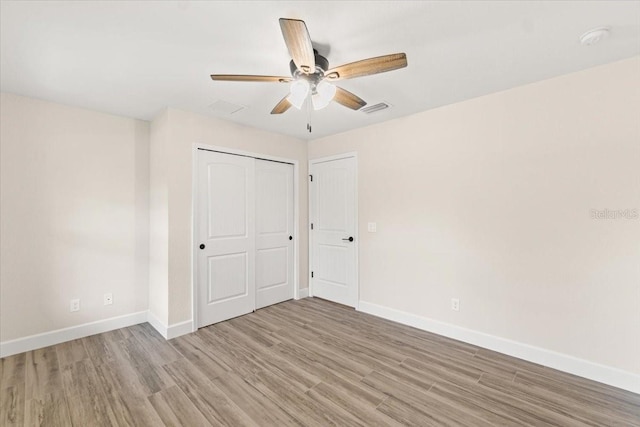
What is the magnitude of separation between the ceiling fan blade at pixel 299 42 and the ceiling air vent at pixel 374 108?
148 centimetres

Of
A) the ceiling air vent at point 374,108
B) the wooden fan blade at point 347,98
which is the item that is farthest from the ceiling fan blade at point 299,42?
the ceiling air vent at point 374,108

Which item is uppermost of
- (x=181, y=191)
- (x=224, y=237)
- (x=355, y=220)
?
(x=181, y=191)

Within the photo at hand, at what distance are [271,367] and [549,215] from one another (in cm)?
278

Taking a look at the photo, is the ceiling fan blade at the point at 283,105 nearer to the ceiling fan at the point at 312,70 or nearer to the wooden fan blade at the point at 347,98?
the ceiling fan at the point at 312,70

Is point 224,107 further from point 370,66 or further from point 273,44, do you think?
point 370,66

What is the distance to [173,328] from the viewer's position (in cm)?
297

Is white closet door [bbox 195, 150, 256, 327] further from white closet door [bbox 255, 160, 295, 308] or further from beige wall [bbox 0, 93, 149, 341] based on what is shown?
beige wall [bbox 0, 93, 149, 341]

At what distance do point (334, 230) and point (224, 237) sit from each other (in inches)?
61.5

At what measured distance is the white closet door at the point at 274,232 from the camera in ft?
12.7

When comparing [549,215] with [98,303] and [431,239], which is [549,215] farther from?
[98,303]

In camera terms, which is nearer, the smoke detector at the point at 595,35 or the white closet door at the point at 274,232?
the smoke detector at the point at 595,35

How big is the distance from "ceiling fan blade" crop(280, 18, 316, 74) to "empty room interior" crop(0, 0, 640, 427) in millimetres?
14

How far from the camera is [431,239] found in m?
3.12

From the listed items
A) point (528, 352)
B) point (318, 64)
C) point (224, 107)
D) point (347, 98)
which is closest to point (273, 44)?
point (318, 64)
